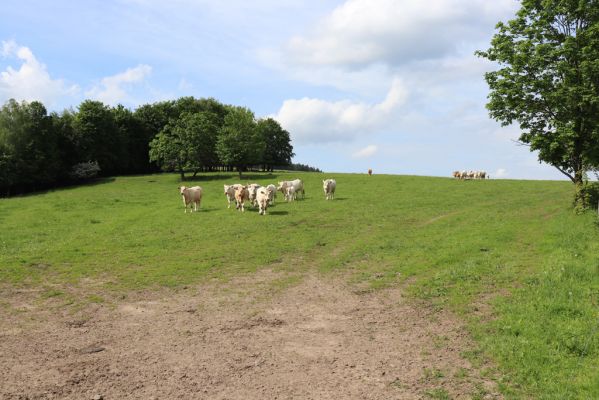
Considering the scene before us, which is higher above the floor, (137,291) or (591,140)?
(591,140)

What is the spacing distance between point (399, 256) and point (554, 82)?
17431mm

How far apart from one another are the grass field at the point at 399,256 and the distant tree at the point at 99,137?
40.6 m

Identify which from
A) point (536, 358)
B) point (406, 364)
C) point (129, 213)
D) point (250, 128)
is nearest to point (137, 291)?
point (406, 364)

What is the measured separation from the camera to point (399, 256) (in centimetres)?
2016

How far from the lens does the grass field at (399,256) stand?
10227 mm

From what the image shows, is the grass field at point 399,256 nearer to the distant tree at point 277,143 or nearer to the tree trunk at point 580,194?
the tree trunk at point 580,194

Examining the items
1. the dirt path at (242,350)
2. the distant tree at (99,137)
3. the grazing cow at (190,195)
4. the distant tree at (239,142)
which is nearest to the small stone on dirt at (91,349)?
the dirt path at (242,350)

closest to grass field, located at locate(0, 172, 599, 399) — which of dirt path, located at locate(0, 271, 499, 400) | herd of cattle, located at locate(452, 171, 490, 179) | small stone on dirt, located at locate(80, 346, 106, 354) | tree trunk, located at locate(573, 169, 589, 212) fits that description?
dirt path, located at locate(0, 271, 499, 400)

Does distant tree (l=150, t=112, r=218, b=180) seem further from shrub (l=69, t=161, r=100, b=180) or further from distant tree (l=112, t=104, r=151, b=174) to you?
distant tree (l=112, t=104, r=151, b=174)

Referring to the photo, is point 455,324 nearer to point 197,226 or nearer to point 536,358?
point 536,358

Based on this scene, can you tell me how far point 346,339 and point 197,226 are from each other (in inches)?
777

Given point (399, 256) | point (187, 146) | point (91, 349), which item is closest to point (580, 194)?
point (399, 256)

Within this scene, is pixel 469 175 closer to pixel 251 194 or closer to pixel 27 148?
pixel 251 194

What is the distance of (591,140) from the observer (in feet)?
91.4
